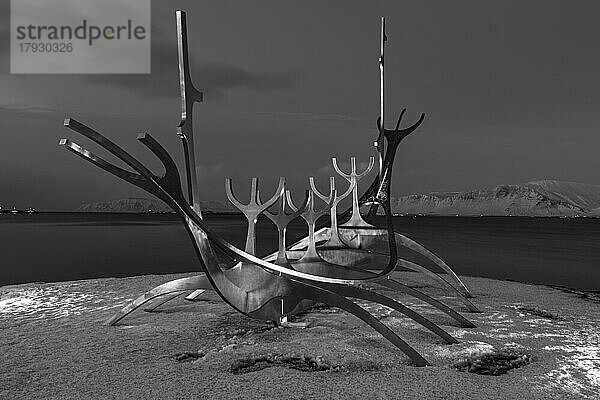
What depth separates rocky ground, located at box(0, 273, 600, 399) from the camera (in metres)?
3.80

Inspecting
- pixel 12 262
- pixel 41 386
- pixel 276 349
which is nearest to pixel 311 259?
pixel 276 349

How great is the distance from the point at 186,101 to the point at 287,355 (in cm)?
225

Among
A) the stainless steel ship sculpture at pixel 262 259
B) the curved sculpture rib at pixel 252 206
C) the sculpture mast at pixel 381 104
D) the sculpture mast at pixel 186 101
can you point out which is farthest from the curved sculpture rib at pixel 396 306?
the sculpture mast at pixel 381 104

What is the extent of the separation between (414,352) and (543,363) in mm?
1023

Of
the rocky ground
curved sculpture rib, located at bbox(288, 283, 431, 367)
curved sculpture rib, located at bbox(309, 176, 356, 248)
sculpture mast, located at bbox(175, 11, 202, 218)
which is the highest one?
sculpture mast, located at bbox(175, 11, 202, 218)

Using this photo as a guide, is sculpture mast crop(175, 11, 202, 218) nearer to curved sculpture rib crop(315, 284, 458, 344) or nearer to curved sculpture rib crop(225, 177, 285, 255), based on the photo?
curved sculpture rib crop(225, 177, 285, 255)

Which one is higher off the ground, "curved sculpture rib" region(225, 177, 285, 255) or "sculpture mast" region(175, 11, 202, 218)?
"sculpture mast" region(175, 11, 202, 218)

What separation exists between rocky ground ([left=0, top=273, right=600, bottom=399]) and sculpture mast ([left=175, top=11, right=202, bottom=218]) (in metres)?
1.30

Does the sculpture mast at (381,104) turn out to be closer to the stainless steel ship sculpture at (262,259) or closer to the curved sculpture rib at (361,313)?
the stainless steel ship sculpture at (262,259)

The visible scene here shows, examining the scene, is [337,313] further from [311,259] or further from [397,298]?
[397,298]

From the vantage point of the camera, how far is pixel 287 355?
4590 mm

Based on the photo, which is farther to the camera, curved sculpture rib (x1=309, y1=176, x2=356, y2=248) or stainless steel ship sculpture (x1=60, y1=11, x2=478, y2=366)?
curved sculpture rib (x1=309, y1=176, x2=356, y2=248)

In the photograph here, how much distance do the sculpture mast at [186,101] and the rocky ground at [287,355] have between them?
1.30 meters

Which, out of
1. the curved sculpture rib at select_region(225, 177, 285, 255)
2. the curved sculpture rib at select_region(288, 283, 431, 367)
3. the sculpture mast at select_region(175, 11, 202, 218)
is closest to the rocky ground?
the curved sculpture rib at select_region(288, 283, 431, 367)
